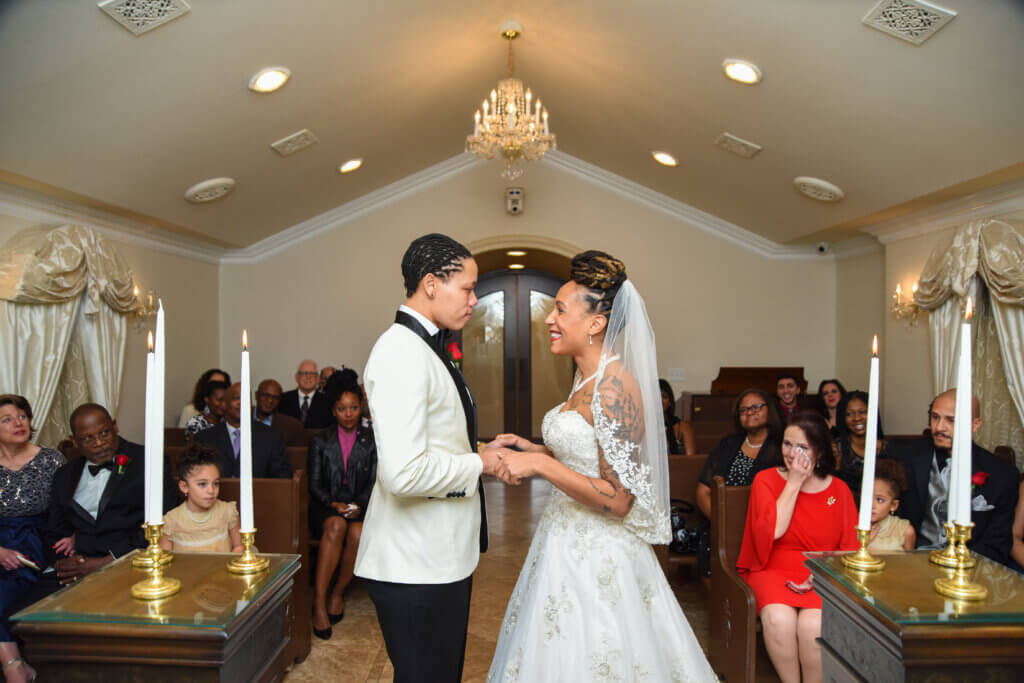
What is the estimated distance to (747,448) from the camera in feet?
12.4

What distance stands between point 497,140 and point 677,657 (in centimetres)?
386

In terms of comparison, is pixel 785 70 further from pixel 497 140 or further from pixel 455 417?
pixel 455 417

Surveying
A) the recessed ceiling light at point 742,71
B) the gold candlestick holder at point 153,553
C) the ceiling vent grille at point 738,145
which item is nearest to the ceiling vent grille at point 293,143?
the recessed ceiling light at point 742,71

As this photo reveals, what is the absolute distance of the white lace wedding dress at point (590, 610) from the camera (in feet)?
6.50

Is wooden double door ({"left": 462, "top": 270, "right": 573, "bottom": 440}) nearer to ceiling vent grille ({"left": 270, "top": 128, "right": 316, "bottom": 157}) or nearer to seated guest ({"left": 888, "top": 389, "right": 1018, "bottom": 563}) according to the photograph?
ceiling vent grille ({"left": 270, "top": 128, "right": 316, "bottom": 157})

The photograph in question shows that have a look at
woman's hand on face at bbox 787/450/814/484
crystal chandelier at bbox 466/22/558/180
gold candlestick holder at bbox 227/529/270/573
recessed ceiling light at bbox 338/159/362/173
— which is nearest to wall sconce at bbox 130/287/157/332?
recessed ceiling light at bbox 338/159/362/173

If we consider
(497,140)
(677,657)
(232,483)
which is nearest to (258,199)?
(497,140)

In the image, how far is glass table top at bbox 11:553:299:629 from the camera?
3.92ft

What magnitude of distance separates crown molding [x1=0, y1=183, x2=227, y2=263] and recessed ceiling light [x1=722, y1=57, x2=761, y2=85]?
4555 mm

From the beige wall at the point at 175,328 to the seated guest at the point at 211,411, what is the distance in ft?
Answer: 1.81

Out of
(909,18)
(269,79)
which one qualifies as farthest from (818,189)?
(269,79)

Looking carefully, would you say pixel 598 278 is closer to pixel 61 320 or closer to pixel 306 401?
pixel 61 320

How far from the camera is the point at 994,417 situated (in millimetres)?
4672

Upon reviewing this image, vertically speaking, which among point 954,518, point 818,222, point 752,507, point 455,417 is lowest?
point 752,507
